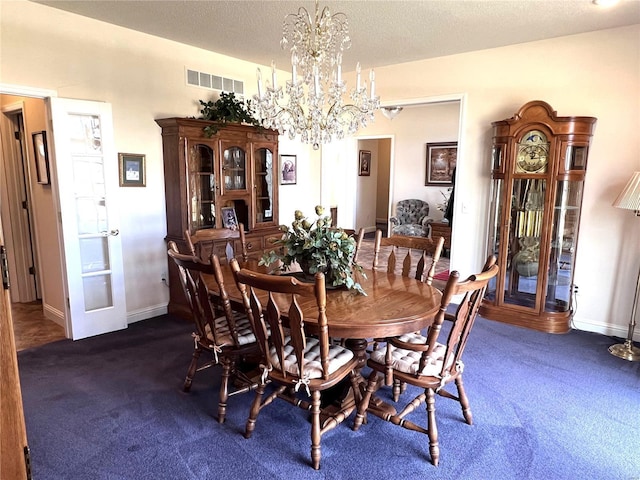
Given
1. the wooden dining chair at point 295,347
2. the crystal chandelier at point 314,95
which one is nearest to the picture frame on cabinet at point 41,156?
the crystal chandelier at point 314,95

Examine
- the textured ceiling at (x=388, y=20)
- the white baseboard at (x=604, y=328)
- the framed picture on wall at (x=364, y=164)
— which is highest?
the textured ceiling at (x=388, y=20)

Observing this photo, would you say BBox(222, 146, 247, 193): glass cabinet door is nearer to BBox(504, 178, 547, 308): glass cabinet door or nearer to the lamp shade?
BBox(504, 178, 547, 308): glass cabinet door

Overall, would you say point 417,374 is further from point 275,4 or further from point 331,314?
point 275,4

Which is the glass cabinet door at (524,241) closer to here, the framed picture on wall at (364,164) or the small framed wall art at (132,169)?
the small framed wall art at (132,169)

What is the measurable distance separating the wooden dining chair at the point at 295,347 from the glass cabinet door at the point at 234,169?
88.9 inches

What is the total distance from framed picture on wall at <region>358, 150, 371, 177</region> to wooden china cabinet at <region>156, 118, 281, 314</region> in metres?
4.76

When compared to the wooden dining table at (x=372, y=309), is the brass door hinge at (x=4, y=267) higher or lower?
higher

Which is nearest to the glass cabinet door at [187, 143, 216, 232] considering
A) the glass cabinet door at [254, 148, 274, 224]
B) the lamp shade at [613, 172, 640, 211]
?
the glass cabinet door at [254, 148, 274, 224]

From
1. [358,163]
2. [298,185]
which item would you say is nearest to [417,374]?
[298,185]

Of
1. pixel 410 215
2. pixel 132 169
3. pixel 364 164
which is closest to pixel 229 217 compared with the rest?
pixel 132 169

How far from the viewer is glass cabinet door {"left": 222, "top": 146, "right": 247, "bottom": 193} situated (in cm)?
431

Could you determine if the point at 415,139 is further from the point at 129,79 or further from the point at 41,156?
the point at 41,156

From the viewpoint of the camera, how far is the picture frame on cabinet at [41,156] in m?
3.78

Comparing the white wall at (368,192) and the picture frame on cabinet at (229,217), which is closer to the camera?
the picture frame on cabinet at (229,217)
